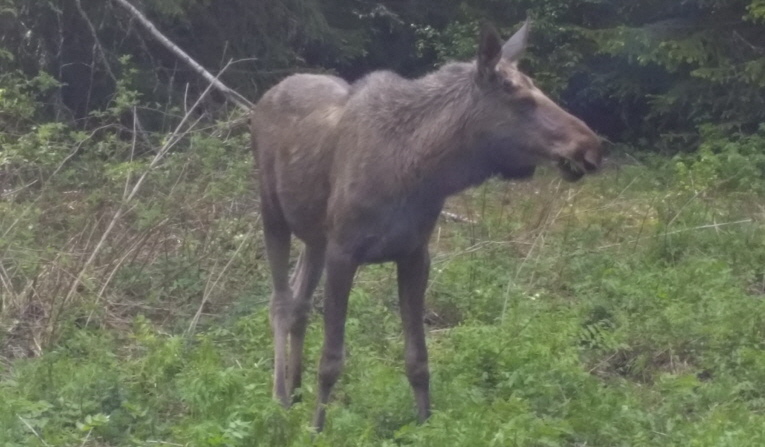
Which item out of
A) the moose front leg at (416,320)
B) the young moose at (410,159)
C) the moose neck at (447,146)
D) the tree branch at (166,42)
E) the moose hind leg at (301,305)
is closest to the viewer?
the young moose at (410,159)

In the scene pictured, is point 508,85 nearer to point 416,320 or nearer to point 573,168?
point 573,168

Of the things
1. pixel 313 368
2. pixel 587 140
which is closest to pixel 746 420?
pixel 587 140

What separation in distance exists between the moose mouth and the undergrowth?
120cm

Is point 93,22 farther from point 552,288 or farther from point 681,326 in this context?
point 681,326

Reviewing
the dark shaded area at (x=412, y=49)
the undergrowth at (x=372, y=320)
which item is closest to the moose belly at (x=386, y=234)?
the undergrowth at (x=372, y=320)

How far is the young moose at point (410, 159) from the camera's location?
6098 millimetres

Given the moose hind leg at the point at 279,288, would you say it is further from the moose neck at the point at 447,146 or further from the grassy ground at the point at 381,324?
the moose neck at the point at 447,146

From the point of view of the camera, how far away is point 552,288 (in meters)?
9.38

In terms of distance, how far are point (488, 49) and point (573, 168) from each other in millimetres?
753

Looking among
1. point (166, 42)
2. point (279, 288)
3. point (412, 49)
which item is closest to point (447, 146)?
point (279, 288)

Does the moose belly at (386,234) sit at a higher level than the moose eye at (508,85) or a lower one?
lower

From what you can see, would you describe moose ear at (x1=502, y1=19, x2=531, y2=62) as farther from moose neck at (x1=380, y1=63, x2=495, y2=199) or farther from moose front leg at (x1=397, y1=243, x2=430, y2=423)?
moose front leg at (x1=397, y1=243, x2=430, y2=423)

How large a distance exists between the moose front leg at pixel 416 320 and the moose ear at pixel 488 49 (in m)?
1.03

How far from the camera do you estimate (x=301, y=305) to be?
7.29 metres
